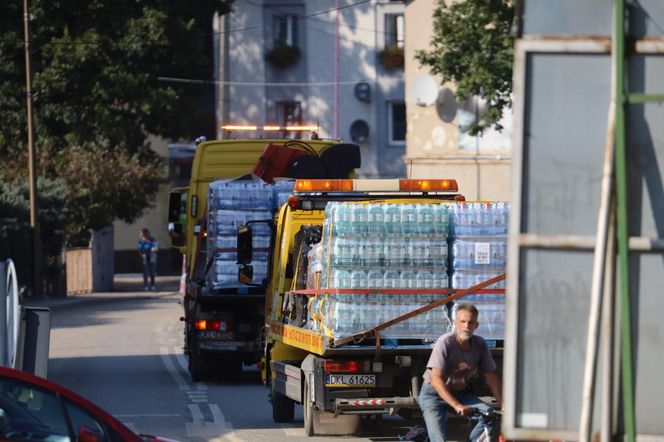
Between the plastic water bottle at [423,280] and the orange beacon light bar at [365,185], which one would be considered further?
the orange beacon light bar at [365,185]

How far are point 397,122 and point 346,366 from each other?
4617 centimetres

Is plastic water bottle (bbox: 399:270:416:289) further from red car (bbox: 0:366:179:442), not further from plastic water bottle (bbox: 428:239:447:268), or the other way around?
red car (bbox: 0:366:179:442)

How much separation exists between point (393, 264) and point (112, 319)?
2257cm

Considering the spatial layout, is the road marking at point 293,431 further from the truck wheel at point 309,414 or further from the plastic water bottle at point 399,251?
the plastic water bottle at point 399,251

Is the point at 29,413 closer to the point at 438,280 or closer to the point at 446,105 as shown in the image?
the point at 438,280

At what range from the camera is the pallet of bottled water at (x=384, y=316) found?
12.5 metres

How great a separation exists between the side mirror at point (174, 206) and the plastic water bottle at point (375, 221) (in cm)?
1246

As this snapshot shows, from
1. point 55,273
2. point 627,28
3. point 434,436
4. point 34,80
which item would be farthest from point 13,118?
point 627,28

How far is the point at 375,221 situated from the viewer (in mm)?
12461

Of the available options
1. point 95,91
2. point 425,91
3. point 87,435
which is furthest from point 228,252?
point 95,91

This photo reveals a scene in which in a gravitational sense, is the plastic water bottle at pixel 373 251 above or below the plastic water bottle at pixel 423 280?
above

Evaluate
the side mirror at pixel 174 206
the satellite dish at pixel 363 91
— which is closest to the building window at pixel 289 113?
the satellite dish at pixel 363 91

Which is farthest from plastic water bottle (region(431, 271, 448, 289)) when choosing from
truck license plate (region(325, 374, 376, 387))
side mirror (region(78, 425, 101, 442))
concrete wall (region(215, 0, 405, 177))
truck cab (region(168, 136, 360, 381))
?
concrete wall (region(215, 0, 405, 177))

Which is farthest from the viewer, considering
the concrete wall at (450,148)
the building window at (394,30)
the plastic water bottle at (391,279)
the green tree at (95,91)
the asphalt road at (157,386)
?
the building window at (394,30)
